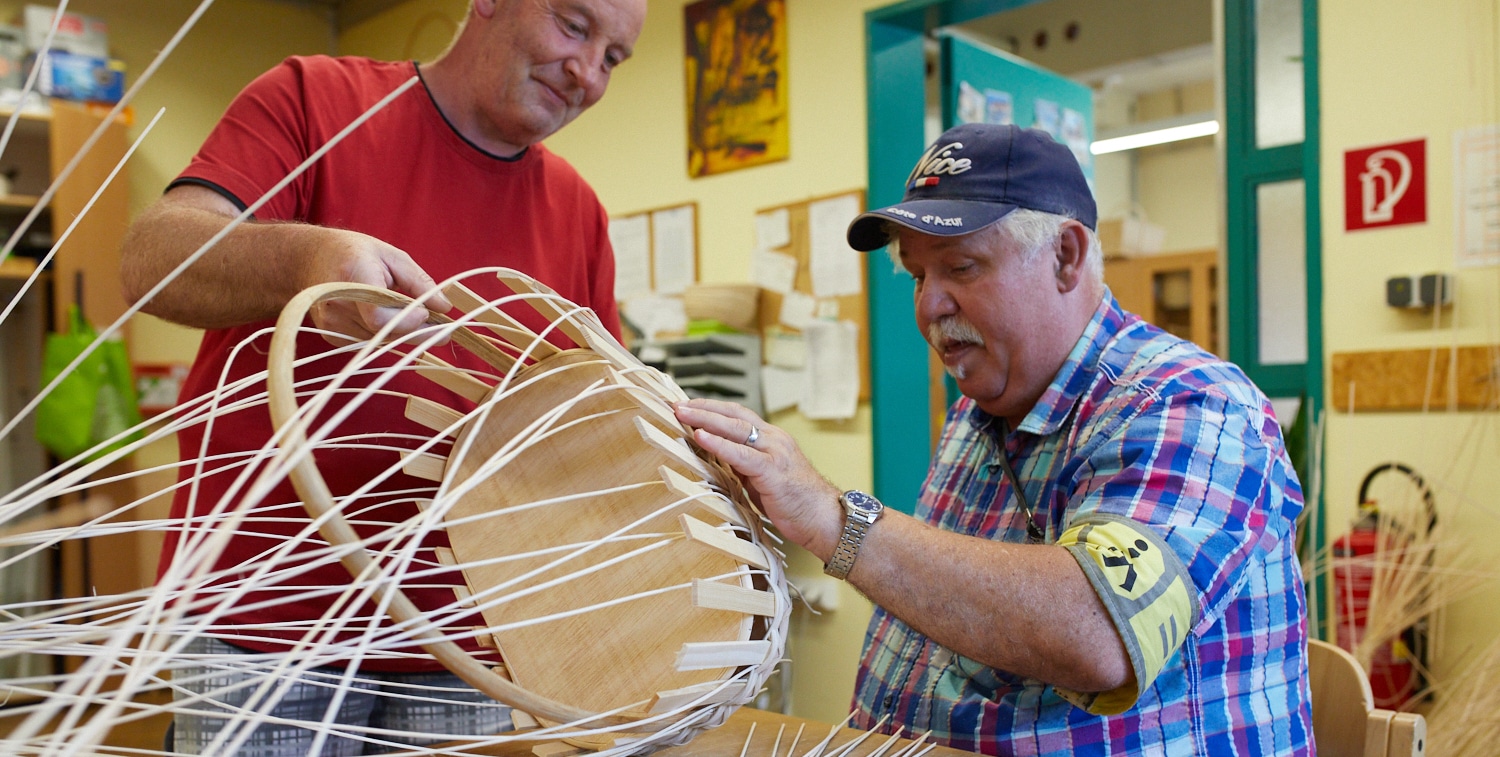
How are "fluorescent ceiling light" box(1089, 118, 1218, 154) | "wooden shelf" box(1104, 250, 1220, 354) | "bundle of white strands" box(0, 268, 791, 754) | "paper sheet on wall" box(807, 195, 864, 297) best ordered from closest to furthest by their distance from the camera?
"bundle of white strands" box(0, 268, 791, 754) → "paper sheet on wall" box(807, 195, 864, 297) → "wooden shelf" box(1104, 250, 1220, 354) → "fluorescent ceiling light" box(1089, 118, 1218, 154)

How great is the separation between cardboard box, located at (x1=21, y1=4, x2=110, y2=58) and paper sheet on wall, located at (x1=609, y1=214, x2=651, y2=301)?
2.47 metres

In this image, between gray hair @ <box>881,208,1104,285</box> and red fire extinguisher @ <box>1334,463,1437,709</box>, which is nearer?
gray hair @ <box>881,208,1104,285</box>

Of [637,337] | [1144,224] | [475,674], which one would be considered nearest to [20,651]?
[475,674]

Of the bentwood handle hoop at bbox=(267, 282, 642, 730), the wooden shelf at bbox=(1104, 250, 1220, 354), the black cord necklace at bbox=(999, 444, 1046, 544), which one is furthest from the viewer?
the wooden shelf at bbox=(1104, 250, 1220, 354)

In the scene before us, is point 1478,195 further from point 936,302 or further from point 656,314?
point 656,314

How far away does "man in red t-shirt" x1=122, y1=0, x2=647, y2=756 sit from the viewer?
1221 mm

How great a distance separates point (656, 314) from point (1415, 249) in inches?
106

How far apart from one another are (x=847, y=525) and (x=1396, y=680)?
2.19 metres

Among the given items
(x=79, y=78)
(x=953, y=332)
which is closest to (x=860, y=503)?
(x=953, y=332)

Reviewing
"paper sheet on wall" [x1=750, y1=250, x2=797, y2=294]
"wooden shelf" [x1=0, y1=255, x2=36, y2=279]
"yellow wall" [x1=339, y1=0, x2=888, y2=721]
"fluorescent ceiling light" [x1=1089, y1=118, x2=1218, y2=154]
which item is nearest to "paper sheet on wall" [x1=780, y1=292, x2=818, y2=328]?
"paper sheet on wall" [x1=750, y1=250, x2=797, y2=294]

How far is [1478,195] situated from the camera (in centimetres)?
255

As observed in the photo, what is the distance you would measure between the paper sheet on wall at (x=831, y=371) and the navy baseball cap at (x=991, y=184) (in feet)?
7.48

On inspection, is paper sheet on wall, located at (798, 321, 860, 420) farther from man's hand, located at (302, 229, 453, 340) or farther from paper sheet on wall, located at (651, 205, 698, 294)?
man's hand, located at (302, 229, 453, 340)

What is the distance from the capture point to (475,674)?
0.70 m
